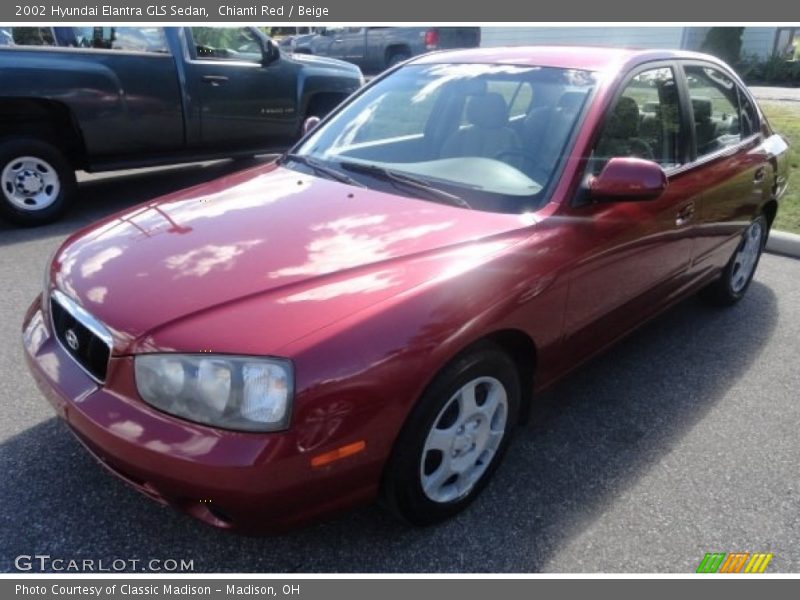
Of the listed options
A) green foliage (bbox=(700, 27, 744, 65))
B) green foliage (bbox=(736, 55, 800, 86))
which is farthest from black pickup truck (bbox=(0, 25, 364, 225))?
green foliage (bbox=(700, 27, 744, 65))

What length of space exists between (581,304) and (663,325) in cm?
169

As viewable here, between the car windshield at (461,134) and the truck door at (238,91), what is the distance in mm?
3499

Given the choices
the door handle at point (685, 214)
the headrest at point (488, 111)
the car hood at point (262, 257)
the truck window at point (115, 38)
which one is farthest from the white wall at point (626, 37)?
the car hood at point (262, 257)

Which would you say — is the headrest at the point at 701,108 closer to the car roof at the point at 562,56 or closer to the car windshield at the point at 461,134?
the car roof at the point at 562,56

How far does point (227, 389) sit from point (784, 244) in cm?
517

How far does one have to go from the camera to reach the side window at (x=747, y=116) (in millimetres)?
4060

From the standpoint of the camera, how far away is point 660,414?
3152mm

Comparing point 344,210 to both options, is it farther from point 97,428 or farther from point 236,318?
point 97,428

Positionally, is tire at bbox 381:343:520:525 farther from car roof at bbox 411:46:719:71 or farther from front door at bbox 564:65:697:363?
car roof at bbox 411:46:719:71

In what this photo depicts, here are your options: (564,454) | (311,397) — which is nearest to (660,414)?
(564,454)

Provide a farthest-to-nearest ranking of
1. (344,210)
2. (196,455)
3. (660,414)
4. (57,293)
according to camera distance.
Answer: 1. (660,414)
2. (344,210)
3. (57,293)
4. (196,455)

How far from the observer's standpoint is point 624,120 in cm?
298

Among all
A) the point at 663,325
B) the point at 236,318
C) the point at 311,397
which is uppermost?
the point at 236,318

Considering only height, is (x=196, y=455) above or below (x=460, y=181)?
below
